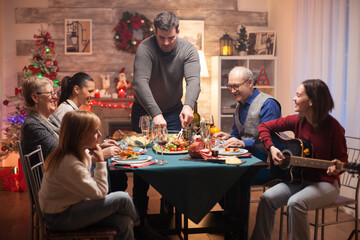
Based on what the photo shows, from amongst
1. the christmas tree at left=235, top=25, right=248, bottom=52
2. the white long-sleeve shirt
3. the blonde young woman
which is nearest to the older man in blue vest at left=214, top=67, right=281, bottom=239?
the blonde young woman

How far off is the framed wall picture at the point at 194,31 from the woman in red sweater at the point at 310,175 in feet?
12.5

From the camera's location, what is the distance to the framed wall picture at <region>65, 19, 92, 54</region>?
6062mm

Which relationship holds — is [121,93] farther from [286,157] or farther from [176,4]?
[286,157]

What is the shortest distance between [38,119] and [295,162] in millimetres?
1658

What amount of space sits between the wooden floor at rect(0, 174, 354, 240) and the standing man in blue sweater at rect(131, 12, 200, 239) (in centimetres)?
105

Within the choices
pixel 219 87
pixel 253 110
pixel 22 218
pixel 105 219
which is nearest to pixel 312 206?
pixel 253 110

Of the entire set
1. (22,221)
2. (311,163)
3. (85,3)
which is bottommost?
(22,221)

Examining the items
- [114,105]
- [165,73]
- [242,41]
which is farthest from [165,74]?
[242,41]

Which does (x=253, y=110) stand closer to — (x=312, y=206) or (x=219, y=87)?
(x=312, y=206)

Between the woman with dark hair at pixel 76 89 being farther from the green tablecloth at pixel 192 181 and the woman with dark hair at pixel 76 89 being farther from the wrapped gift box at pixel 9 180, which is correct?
the wrapped gift box at pixel 9 180

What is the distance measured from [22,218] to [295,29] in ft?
12.6

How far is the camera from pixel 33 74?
5.55 meters

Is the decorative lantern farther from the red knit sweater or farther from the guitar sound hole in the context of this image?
the guitar sound hole

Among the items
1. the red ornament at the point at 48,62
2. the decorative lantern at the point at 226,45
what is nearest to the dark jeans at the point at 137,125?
the red ornament at the point at 48,62
